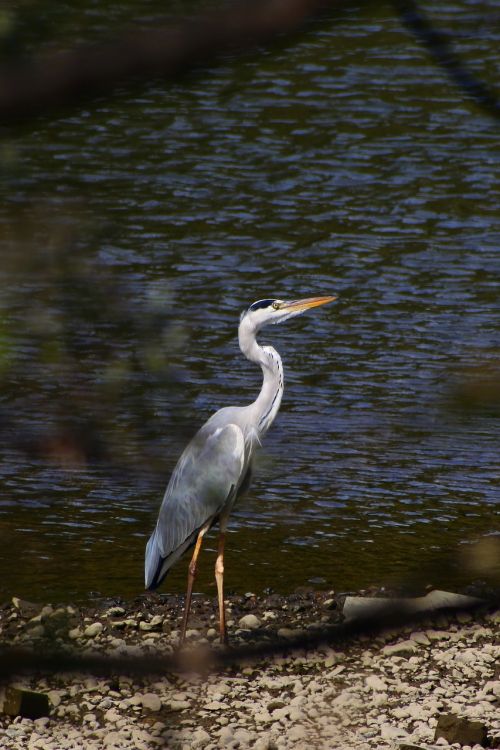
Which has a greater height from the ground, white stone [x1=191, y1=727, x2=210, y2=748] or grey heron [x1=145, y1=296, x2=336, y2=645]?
grey heron [x1=145, y1=296, x2=336, y2=645]

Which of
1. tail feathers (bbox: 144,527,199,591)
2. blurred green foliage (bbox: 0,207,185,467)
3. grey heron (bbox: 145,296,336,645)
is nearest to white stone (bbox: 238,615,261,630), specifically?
grey heron (bbox: 145,296,336,645)

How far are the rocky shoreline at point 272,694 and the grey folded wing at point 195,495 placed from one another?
0.27m

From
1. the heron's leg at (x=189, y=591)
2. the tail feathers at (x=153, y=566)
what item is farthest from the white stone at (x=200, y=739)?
the tail feathers at (x=153, y=566)

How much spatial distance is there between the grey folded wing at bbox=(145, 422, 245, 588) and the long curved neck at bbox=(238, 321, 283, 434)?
11cm

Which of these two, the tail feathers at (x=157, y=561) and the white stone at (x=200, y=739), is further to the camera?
the tail feathers at (x=157, y=561)

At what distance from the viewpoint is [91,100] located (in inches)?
31.8

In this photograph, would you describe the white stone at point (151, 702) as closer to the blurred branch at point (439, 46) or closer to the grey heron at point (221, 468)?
the grey heron at point (221, 468)

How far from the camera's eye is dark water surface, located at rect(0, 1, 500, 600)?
1.49 metres

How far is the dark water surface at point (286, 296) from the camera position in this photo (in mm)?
1485

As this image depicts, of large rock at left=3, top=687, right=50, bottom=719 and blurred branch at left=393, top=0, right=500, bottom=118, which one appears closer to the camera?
blurred branch at left=393, top=0, right=500, bottom=118

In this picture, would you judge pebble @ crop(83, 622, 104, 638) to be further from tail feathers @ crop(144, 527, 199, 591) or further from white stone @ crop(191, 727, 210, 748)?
white stone @ crop(191, 727, 210, 748)

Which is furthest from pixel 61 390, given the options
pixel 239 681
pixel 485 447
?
pixel 485 447

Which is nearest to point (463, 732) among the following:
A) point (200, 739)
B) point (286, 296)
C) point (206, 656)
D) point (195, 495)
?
point (200, 739)

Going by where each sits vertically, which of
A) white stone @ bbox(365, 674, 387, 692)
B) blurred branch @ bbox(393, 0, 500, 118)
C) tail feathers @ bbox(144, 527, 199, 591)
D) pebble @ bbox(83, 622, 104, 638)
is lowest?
white stone @ bbox(365, 674, 387, 692)
